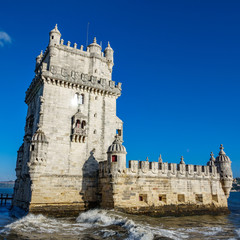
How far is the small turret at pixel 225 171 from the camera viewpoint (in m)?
30.6

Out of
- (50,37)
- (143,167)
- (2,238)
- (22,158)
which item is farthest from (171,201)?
(50,37)

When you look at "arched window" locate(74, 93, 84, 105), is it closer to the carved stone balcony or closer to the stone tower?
the stone tower

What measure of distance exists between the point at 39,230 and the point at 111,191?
791cm

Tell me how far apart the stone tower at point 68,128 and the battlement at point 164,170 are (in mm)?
2726

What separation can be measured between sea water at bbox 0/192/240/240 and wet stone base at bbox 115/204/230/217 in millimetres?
1036

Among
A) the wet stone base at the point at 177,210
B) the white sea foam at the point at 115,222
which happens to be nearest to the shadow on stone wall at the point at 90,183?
the white sea foam at the point at 115,222

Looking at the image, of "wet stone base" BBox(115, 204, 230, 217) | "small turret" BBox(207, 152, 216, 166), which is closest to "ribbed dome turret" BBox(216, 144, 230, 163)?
"small turret" BBox(207, 152, 216, 166)

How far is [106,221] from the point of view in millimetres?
20938

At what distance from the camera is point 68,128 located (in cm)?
2725

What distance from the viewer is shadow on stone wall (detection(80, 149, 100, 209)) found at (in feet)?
86.4

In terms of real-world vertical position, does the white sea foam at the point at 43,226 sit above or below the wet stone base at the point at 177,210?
below

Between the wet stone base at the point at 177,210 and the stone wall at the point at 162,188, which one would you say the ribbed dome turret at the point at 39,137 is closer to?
the stone wall at the point at 162,188

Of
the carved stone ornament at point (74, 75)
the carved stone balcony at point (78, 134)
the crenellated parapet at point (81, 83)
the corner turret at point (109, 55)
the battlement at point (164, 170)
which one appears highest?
the corner turret at point (109, 55)

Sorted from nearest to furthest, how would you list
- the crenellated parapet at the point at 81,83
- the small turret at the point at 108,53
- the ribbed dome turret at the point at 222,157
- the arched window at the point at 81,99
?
the crenellated parapet at the point at 81,83 < the arched window at the point at 81,99 < the ribbed dome turret at the point at 222,157 < the small turret at the point at 108,53
